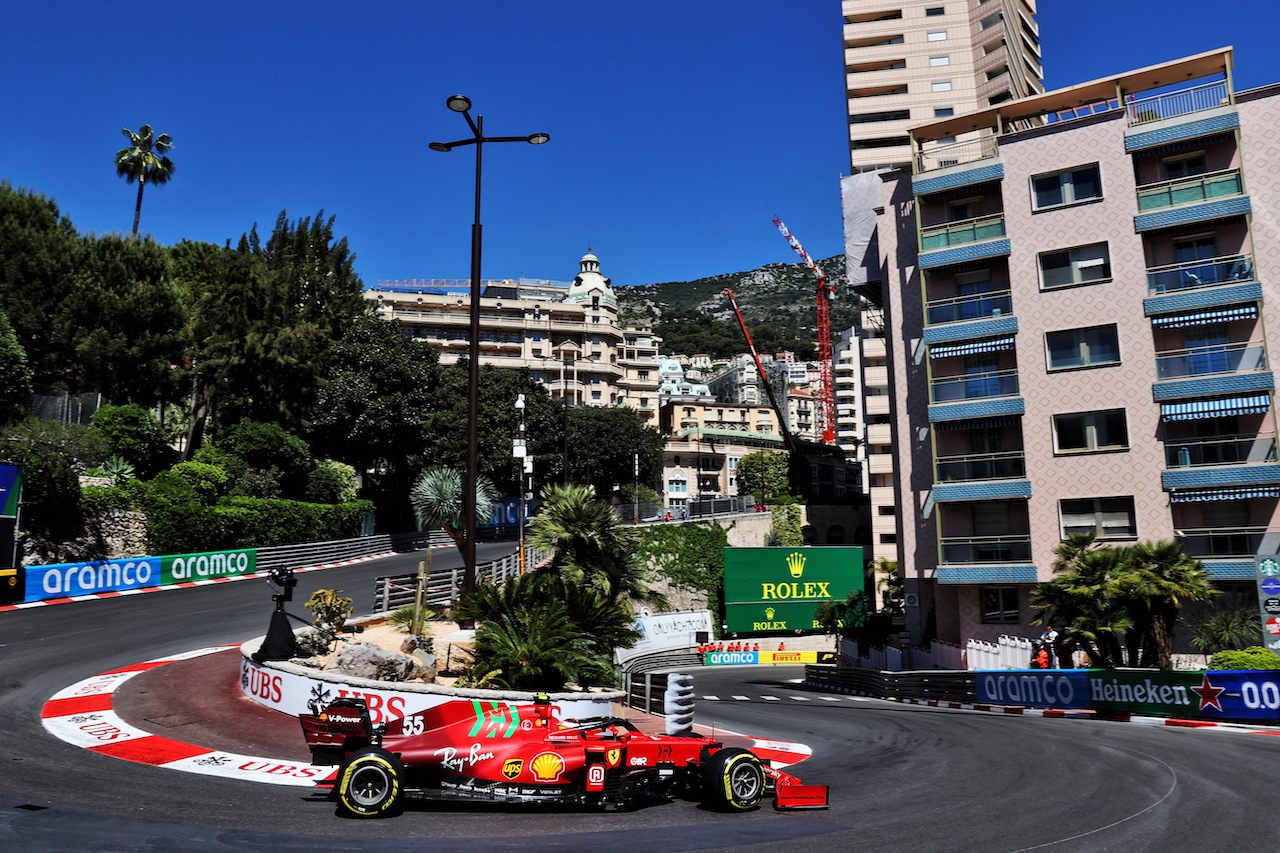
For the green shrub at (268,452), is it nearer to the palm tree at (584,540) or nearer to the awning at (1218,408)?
the palm tree at (584,540)

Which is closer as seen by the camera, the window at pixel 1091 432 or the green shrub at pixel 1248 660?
the green shrub at pixel 1248 660

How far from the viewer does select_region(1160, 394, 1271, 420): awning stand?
1187 inches

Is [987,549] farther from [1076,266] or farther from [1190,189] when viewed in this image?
[1190,189]

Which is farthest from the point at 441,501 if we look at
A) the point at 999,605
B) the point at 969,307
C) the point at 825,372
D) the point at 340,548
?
the point at 825,372

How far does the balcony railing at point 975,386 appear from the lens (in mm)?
34875

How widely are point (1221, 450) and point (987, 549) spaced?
8905 millimetres

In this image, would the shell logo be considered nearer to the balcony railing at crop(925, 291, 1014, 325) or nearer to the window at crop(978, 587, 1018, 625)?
the window at crop(978, 587, 1018, 625)

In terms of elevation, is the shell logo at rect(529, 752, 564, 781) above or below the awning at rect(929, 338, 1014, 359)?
below

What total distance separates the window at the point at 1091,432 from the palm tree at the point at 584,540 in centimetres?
1755

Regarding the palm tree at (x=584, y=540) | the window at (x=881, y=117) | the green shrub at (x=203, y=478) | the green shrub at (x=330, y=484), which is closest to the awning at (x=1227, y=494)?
the palm tree at (x=584, y=540)

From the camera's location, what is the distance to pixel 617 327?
12594 centimetres

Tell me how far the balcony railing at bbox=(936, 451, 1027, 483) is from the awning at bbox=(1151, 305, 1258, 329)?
7.01m

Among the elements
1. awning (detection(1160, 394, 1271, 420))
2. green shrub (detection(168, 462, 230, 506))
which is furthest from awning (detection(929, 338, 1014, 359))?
green shrub (detection(168, 462, 230, 506))

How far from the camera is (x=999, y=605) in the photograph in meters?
34.6
